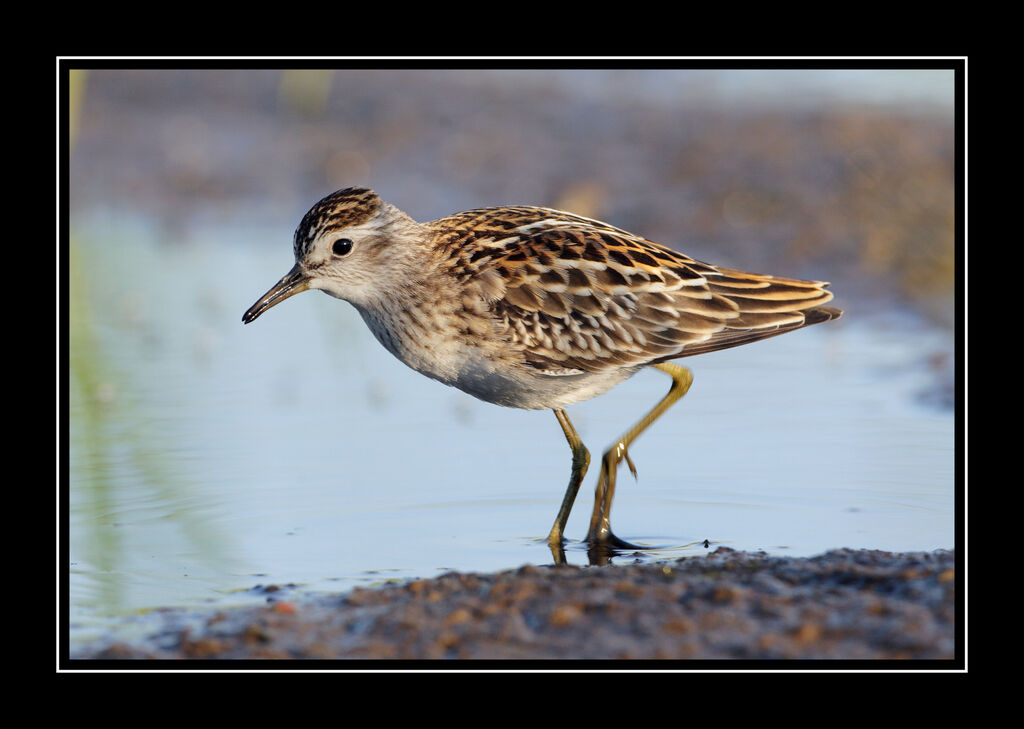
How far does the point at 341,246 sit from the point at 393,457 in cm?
189

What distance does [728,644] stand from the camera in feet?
16.9

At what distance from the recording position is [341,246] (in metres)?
7.39

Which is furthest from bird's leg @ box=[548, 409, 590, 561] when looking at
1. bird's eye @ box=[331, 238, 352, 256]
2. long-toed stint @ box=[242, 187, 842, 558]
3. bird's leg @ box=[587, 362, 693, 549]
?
bird's eye @ box=[331, 238, 352, 256]

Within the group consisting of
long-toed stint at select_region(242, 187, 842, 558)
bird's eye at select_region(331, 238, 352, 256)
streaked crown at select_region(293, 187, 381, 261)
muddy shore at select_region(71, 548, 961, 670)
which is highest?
streaked crown at select_region(293, 187, 381, 261)

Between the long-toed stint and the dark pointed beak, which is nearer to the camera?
the long-toed stint

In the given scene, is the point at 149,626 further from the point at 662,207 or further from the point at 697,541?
the point at 662,207

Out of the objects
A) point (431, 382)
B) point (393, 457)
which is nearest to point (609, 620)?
point (393, 457)

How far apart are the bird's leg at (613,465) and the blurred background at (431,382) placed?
0.18 meters

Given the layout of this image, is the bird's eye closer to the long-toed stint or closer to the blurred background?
the long-toed stint

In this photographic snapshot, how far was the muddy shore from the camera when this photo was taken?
5121mm

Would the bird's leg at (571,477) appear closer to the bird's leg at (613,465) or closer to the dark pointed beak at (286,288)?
the bird's leg at (613,465)

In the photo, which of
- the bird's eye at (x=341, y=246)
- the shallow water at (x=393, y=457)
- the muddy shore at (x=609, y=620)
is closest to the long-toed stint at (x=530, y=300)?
the bird's eye at (x=341, y=246)

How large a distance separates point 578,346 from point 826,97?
10.2m

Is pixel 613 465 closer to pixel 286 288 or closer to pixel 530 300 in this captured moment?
pixel 530 300
